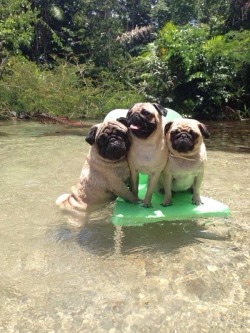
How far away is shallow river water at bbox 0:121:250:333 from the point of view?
2.66 metres

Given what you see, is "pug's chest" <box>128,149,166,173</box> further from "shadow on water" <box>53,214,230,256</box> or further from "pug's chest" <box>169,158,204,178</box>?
"shadow on water" <box>53,214,230,256</box>

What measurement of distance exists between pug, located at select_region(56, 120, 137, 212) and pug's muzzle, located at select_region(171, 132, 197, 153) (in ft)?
1.60

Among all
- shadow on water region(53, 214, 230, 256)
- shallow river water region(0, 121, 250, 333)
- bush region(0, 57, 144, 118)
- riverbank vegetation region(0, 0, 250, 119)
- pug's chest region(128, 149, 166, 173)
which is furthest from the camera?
riverbank vegetation region(0, 0, 250, 119)

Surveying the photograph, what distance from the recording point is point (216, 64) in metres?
16.5

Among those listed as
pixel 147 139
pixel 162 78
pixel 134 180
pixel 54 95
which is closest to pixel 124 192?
pixel 134 180

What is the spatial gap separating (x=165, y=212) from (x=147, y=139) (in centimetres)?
77

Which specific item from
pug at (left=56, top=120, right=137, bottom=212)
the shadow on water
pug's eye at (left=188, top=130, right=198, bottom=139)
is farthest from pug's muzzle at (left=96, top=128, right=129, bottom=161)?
the shadow on water

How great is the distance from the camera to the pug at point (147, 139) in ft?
12.8

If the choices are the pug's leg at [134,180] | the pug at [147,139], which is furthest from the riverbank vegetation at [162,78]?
the pug at [147,139]

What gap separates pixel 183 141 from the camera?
12.5ft

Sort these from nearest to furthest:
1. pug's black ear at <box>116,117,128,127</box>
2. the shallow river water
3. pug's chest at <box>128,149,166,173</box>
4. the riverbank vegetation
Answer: the shallow river water, pug's chest at <box>128,149,166,173</box>, pug's black ear at <box>116,117,128,127</box>, the riverbank vegetation

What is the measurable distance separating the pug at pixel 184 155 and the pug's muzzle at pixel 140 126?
0.21m

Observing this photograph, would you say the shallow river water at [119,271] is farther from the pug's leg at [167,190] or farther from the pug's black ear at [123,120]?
the pug's black ear at [123,120]

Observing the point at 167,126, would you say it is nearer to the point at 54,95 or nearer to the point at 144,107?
the point at 144,107
